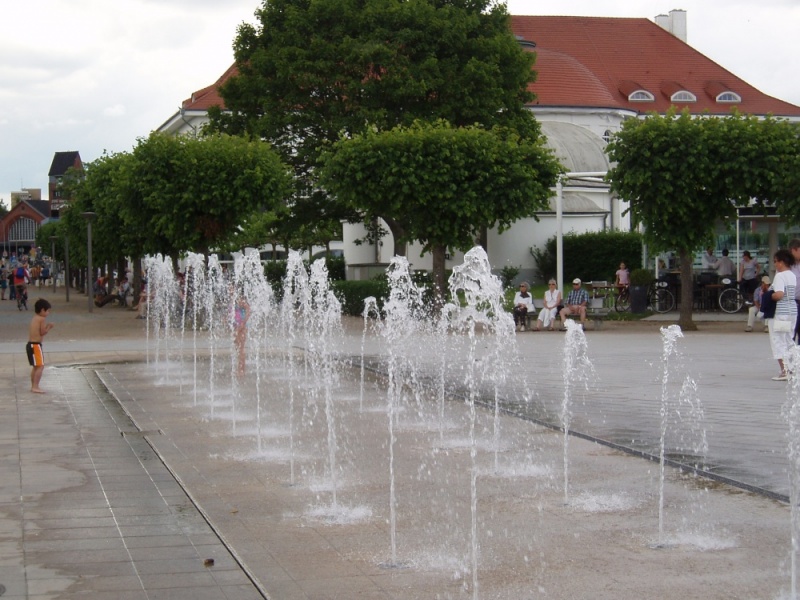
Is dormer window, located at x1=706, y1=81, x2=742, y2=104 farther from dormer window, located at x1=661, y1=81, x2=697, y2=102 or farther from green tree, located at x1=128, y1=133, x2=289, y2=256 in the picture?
green tree, located at x1=128, y1=133, x2=289, y2=256

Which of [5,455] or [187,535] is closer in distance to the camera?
[187,535]

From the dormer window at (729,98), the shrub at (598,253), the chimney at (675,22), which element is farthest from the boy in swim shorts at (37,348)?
the chimney at (675,22)

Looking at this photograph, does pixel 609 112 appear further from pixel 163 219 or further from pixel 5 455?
pixel 5 455

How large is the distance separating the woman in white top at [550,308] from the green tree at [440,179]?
3.11 metres

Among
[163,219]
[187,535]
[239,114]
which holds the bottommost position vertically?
[187,535]

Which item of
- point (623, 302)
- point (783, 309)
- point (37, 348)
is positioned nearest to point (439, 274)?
point (623, 302)

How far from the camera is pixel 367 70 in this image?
3938 cm

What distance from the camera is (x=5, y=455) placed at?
10242 millimetres

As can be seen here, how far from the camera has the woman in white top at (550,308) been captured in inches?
1030

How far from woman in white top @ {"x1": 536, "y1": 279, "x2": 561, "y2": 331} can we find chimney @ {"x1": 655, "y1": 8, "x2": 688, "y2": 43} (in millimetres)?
66492

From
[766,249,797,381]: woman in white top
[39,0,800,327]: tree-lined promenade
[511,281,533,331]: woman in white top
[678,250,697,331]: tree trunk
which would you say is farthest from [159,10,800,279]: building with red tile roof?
[766,249,797,381]: woman in white top

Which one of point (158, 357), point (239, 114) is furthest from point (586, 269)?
point (158, 357)

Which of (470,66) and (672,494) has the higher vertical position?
(470,66)

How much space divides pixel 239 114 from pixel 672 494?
3529 cm
